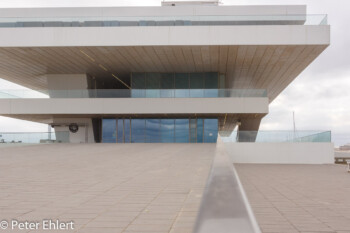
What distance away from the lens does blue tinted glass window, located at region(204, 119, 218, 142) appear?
2791 cm

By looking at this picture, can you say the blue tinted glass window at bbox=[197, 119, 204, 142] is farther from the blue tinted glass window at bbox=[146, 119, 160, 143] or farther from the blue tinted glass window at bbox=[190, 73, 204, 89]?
the blue tinted glass window at bbox=[146, 119, 160, 143]

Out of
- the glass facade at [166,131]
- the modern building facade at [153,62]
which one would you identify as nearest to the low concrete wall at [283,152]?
the modern building facade at [153,62]

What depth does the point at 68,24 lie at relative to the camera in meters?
22.3

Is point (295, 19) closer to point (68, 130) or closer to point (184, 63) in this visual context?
point (184, 63)

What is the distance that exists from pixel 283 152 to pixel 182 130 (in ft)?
35.7

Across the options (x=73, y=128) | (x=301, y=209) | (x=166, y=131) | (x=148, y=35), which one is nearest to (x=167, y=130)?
(x=166, y=131)

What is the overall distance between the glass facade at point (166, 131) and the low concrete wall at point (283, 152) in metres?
8.67

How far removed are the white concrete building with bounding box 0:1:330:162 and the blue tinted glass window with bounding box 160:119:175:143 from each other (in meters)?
0.09

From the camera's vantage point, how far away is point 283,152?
1917 centimetres

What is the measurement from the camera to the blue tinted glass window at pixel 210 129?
2791cm

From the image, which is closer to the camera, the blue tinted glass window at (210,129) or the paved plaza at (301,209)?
the paved plaza at (301,209)

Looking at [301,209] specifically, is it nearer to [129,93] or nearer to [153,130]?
[129,93]

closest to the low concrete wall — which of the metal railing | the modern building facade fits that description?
the modern building facade

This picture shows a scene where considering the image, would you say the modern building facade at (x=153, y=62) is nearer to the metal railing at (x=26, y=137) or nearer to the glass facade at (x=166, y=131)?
the glass facade at (x=166, y=131)
